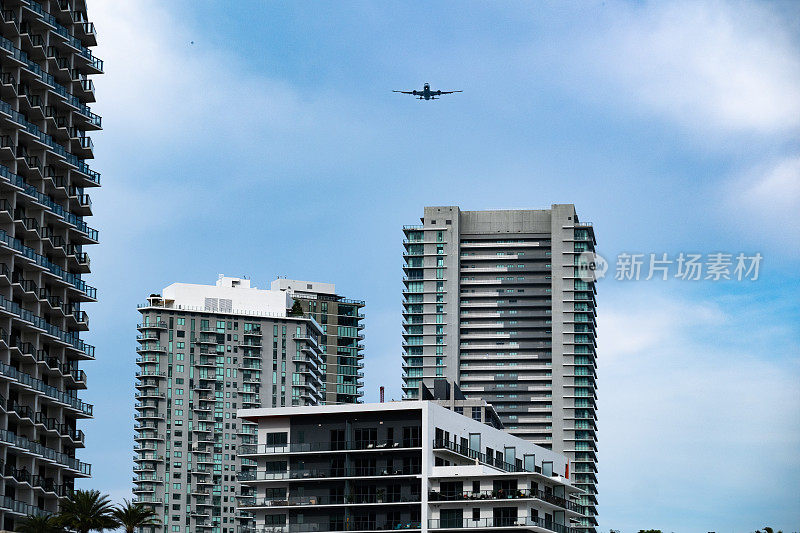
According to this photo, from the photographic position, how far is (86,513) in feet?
424

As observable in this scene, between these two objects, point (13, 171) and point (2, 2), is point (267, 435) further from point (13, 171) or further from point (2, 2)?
point (2, 2)

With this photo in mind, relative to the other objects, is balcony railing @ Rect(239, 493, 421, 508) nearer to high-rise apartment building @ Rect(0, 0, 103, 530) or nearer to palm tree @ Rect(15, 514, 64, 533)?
high-rise apartment building @ Rect(0, 0, 103, 530)

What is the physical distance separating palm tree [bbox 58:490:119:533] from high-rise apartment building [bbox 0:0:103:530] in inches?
213

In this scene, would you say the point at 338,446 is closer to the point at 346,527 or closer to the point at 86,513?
the point at 346,527

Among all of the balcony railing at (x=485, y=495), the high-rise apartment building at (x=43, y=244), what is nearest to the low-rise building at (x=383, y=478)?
the balcony railing at (x=485, y=495)

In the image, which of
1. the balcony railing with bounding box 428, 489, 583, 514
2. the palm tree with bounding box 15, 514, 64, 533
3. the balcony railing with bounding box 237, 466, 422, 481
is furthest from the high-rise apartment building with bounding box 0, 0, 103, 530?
the balcony railing with bounding box 428, 489, 583, 514

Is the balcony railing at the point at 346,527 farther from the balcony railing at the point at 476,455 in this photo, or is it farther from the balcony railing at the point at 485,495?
the balcony railing at the point at 476,455

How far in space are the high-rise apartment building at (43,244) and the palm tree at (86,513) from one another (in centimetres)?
541

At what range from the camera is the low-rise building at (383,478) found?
162750mm

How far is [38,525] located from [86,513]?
606 centimetres

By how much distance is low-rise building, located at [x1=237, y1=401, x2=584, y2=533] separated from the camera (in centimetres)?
16275

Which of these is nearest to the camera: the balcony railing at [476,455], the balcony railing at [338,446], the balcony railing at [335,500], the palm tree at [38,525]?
the palm tree at [38,525]

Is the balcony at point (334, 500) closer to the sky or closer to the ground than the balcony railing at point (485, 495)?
closer to the ground

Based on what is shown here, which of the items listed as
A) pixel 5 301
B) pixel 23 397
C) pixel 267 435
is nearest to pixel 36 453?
pixel 23 397
